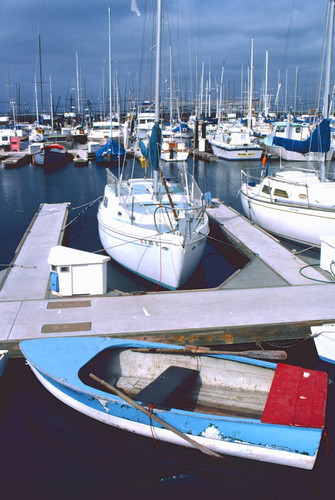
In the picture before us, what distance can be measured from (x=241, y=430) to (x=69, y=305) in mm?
5696

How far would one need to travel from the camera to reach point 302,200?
1842 centimetres

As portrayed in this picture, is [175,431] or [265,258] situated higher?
[265,258]

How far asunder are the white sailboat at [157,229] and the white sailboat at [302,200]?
14.9ft

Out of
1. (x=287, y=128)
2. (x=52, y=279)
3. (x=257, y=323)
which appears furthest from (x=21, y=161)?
(x=257, y=323)

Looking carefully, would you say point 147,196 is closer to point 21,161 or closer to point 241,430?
point 241,430

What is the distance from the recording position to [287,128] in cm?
5219

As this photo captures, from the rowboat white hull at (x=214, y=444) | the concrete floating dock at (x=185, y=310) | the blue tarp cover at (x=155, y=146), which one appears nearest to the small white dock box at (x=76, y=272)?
the concrete floating dock at (x=185, y=310)

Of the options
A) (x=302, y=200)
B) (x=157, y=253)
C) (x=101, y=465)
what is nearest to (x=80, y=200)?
(x=302, y=200)

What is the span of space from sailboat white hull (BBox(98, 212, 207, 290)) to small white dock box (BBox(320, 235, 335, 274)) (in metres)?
3.70

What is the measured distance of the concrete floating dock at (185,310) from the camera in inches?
400

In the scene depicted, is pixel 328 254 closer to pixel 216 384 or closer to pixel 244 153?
pixel 216 384

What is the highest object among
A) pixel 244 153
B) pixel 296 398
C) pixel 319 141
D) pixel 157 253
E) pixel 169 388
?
pixel 319 141

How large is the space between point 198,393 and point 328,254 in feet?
23.0

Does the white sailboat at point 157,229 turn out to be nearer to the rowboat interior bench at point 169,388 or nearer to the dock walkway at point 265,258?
the dock walkway at point 265,258
